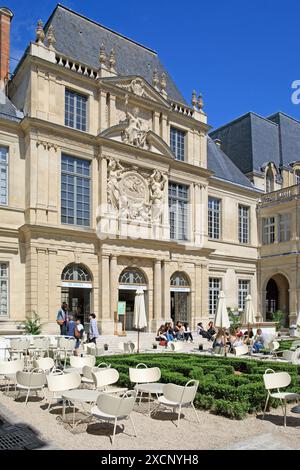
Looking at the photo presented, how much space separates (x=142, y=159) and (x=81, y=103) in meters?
4.06

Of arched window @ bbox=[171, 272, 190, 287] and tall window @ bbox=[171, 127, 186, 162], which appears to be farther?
tall window @ bbox=[171, 127, 186, 162]

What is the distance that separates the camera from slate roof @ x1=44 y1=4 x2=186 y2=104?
23406 mm

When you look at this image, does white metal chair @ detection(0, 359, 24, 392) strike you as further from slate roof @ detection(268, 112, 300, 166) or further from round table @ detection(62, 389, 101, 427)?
slate roof @ detection(268, 112, 300, 166)

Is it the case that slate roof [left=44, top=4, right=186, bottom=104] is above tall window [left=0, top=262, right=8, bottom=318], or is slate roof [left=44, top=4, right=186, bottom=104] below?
above

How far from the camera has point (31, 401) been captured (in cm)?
892

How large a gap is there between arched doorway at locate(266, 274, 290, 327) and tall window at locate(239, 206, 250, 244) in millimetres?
3958

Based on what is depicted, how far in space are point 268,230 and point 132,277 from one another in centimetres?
1172

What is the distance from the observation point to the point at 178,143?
1048 inches

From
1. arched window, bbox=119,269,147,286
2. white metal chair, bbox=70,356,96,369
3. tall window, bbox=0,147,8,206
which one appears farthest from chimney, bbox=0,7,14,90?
white metal chair, bbox=70,356,96,369

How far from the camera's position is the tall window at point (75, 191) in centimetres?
2148

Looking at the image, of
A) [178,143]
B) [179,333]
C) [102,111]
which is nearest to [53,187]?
[102,111]

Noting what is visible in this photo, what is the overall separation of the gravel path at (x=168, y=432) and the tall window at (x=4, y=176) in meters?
13.2

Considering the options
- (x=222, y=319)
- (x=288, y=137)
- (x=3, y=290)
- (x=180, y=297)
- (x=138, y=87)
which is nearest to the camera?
(x=222, y=319)

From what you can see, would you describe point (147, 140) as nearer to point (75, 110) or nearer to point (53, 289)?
point (75, 110)
